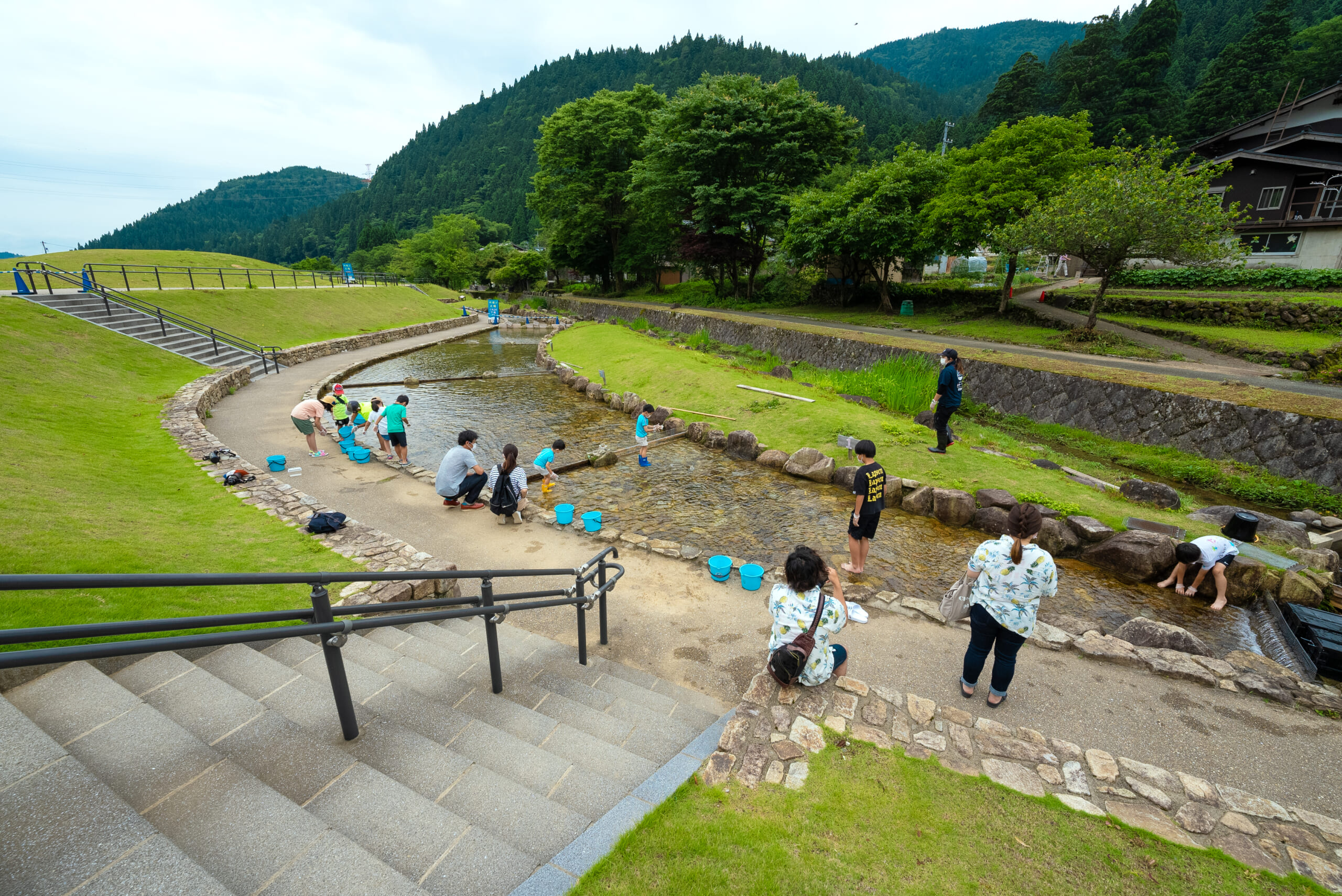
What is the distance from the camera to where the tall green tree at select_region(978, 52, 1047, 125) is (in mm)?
53312

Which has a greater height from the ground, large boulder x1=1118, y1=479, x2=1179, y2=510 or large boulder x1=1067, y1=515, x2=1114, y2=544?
large boulder x1=1118, y1=479, x2=1179, y2=510

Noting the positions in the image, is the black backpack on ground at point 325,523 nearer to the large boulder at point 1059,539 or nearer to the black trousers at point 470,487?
the black trousers at point 470,487

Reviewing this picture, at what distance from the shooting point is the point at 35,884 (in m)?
1.80

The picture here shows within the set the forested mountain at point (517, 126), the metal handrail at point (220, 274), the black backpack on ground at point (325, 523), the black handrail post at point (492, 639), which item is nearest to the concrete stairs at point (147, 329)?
the metal handrail at point (220, 274)

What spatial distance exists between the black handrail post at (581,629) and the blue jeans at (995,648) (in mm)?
3586

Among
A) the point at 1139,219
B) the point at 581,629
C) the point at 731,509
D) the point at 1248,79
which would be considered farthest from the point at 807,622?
the point at 1248,79

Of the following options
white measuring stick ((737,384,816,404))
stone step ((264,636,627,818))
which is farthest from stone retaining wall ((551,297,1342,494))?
stone step ((264,636,627,818))

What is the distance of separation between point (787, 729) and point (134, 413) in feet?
56.2

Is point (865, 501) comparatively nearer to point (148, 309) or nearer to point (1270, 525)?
point (1270, 525)

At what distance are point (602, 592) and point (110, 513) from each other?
23.5ft

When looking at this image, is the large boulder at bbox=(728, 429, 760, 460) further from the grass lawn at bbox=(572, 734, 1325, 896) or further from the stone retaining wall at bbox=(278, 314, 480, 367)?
the stone retaining wall at bbox=(278, 314, 480, 367)

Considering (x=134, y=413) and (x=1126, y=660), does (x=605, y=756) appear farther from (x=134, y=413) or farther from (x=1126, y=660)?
(x=134, y=413)

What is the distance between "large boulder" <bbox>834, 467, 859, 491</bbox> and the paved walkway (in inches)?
57.1

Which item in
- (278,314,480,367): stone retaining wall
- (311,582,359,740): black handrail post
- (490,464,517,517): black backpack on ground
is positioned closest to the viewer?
(311,582,359,740): black handrail post
